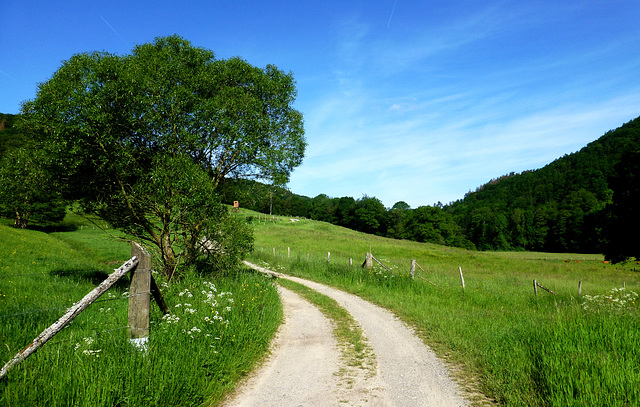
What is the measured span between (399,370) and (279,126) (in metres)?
13.8

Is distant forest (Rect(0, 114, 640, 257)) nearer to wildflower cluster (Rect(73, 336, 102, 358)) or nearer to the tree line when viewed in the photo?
the tree line

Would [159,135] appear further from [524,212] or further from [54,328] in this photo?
[524,212]

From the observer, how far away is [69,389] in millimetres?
4445

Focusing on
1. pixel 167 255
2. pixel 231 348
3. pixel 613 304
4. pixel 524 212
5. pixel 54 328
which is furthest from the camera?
pixel 524 212

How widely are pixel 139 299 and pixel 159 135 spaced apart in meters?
9.58

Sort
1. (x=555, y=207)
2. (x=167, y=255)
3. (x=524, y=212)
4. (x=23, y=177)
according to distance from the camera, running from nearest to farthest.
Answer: (x=23, y=177) → (x=167, y=255) → (x=555, y=207) → (x=524, y=212)

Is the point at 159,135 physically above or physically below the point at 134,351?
above

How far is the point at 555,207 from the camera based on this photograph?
394 feet

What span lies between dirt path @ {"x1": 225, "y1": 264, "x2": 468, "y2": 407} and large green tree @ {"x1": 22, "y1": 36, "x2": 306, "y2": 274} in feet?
20.9

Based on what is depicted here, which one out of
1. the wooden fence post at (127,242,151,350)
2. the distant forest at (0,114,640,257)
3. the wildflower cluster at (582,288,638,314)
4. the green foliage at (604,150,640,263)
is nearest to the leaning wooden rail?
the wooden fence post at (127,242,151,350)

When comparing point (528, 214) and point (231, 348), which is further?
point (528, 214)

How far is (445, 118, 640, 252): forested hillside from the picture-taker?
103938 millimetres

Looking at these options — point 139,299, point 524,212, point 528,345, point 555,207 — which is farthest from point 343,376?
point 524,212

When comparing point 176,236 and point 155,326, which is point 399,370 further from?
point 176,236
